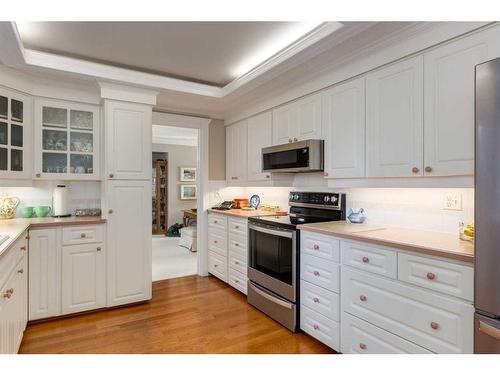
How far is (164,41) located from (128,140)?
1.13m

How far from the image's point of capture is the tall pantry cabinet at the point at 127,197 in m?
3.00

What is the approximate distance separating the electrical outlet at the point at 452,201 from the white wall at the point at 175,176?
638 centimetres

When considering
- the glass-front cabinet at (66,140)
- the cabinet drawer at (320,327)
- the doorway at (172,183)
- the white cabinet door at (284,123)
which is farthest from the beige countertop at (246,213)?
the doorway at (172,183)

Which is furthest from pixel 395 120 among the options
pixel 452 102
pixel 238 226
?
pixel 238 226

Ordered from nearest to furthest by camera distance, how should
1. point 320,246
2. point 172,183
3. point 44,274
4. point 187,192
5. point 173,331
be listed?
point 320,246, point 173,331, point 44,274, point 172,183, point 187,192

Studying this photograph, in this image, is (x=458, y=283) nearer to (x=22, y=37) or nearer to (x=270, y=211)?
(x=270, y=211)

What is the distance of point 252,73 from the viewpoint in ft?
9.37

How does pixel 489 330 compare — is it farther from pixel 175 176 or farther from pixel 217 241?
pixel 175 176

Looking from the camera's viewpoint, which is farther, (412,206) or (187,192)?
(187,192)

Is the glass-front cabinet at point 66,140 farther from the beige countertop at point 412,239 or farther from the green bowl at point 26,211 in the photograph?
the beige countertop at point 412,239

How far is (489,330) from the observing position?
4.18 ft

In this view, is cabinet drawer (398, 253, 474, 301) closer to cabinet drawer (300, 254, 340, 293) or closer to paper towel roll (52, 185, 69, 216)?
cabinet drawer (300, 254, 340, 293)
